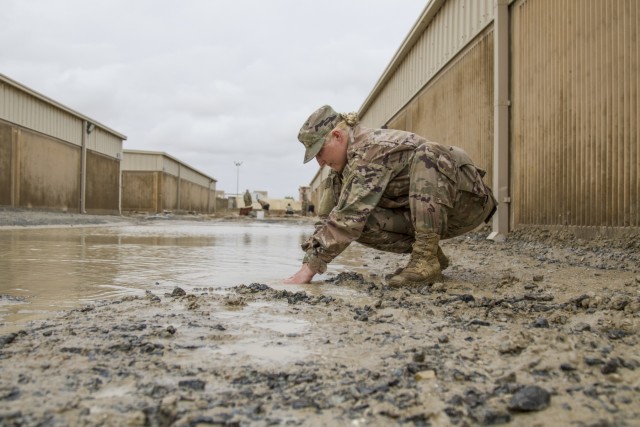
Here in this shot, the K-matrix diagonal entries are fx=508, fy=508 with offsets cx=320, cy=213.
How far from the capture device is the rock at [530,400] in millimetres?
982

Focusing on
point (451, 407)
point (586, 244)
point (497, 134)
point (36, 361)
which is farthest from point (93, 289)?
point (497, 134)

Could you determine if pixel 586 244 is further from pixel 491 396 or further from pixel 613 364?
pixel 491 396

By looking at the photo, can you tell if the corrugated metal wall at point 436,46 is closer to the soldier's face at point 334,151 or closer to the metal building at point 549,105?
the metal building at point 549,105

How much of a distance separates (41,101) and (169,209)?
14.9 metres

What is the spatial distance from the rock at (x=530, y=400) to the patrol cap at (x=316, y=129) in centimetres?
181

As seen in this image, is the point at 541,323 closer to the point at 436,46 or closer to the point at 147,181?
the point at 436,46


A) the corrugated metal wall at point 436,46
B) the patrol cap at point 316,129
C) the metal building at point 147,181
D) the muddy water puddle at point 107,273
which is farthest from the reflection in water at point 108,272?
the metal building at point 147,181

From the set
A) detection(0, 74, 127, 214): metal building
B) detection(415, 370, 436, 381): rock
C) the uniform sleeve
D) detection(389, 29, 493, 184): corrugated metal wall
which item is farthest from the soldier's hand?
detection(0, 74, 127, 214): metal building

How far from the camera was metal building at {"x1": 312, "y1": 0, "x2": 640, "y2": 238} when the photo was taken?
12.6ft

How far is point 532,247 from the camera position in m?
4.67

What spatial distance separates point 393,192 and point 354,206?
0.38 metres

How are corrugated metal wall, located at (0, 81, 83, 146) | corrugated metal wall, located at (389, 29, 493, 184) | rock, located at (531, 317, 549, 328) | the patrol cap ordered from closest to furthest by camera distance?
rock, located at (531, 317, 549, 328) < the patrol cap < corrugated metal wall, located at (389, 29, 493, 184) < corrugated metal wall, located at (0, 81, 83, 146)

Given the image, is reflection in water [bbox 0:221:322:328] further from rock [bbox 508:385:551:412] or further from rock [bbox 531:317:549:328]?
rock [bbox 508:385:551:412]

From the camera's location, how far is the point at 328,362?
1.28m
